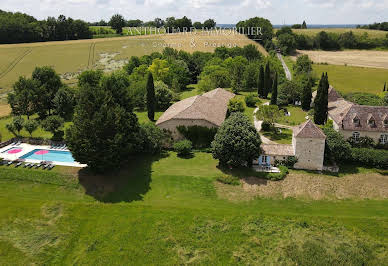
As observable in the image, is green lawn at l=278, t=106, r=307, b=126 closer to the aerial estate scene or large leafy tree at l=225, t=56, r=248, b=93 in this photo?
the aerial estate scene

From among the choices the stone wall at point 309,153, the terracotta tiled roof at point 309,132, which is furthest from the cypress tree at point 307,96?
the stone wall at point 309,153

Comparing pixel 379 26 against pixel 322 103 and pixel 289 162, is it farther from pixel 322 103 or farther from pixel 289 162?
pixel 289 162

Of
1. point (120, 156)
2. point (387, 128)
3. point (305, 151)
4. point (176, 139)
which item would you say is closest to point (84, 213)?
point (120, 156)

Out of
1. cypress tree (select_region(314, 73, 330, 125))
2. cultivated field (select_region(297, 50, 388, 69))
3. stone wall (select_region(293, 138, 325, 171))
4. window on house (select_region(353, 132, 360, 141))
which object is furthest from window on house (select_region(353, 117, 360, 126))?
cultivated field (select_region(297, 50, 388, 69))

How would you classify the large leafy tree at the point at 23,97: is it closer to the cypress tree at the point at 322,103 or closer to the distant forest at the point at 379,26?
the cypress tree at the point at 322,103

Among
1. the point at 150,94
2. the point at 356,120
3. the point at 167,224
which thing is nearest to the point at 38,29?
the point at 150,94

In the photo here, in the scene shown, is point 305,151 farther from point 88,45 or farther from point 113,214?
point 88,45
